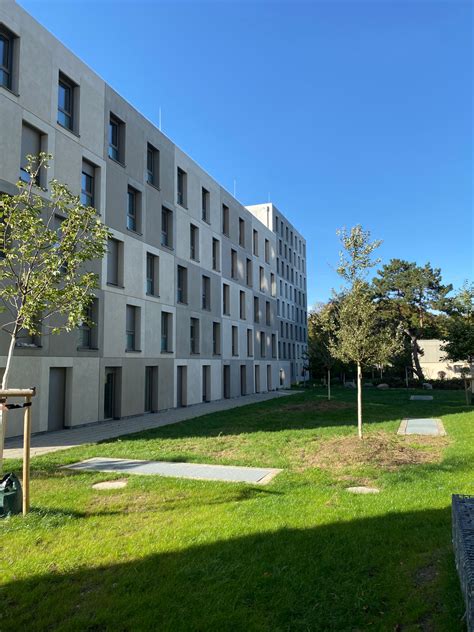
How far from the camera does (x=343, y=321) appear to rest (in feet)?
38.0

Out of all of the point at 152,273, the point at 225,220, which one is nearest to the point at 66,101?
the point at 152,273

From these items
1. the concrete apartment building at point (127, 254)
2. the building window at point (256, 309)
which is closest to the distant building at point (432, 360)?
the building window at point (256, 309)

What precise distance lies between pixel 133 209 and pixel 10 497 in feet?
50.4

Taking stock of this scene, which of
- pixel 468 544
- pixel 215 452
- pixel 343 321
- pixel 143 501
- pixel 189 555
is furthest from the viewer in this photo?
pixel 343 321

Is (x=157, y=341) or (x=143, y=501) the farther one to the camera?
(x=157, y=341)

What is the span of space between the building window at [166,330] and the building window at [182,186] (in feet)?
19.6

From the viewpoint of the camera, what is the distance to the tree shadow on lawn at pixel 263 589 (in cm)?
336

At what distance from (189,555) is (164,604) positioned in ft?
2.93

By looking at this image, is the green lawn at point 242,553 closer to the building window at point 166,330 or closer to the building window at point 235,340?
the building window at point 166,330

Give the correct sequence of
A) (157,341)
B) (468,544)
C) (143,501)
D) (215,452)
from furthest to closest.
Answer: (157,341) < (215,452) < (143,501) < (468,544)

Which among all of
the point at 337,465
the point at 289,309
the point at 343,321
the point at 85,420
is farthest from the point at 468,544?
the point at 289,309

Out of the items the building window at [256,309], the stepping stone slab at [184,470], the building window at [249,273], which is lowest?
the stepping stone slab at [184,470]

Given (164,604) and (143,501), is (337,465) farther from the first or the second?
(164,604)

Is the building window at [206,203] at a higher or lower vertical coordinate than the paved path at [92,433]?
higher
